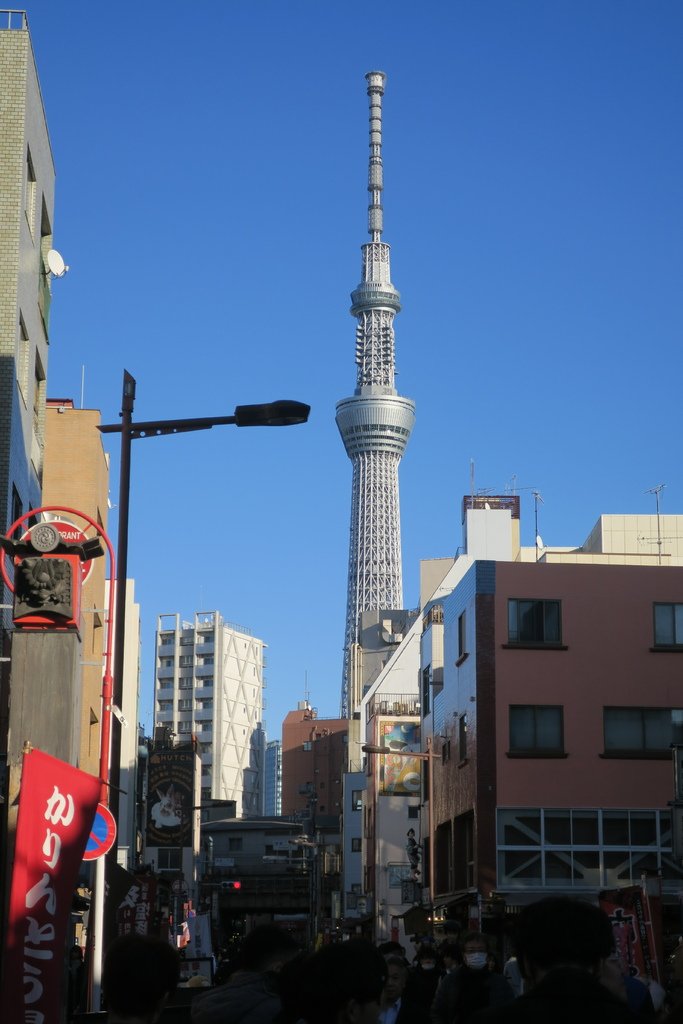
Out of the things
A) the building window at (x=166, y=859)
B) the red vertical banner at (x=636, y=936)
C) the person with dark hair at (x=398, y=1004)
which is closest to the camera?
the person with dark hair at (x=398, y=1004)

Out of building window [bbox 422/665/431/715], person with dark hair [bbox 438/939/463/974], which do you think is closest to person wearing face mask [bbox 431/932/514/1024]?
person with dark hair [bbox 438/939/463/974]

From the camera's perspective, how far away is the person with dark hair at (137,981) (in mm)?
6031

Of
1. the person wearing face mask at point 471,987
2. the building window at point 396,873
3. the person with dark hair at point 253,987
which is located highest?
the person with dark hair at point 253,987

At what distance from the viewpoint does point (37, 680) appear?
45.5 ft

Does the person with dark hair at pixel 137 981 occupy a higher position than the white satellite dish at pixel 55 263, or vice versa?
the white satellite dish at pixel 55 263

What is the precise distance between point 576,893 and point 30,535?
2870 cm

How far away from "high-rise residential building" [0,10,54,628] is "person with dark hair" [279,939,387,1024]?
873 inches

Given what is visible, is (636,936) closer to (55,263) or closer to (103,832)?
(103,832)

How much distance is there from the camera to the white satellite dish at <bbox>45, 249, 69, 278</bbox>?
32750 mm

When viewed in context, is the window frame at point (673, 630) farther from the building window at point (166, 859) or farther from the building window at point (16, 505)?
the building window at point (166, 859)

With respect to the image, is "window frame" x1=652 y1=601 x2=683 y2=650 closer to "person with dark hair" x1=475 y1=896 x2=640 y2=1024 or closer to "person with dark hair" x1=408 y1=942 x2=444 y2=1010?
"person with dark hair" x1=408 y1=942 x2=444 y2=1010

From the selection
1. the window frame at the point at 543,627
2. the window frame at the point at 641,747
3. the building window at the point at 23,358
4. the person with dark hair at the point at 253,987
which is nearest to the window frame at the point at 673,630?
the window frame at the point at 641,747

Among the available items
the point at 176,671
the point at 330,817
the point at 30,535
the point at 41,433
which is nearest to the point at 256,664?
the point at 176,671

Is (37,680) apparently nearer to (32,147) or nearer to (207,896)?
(32,147)
